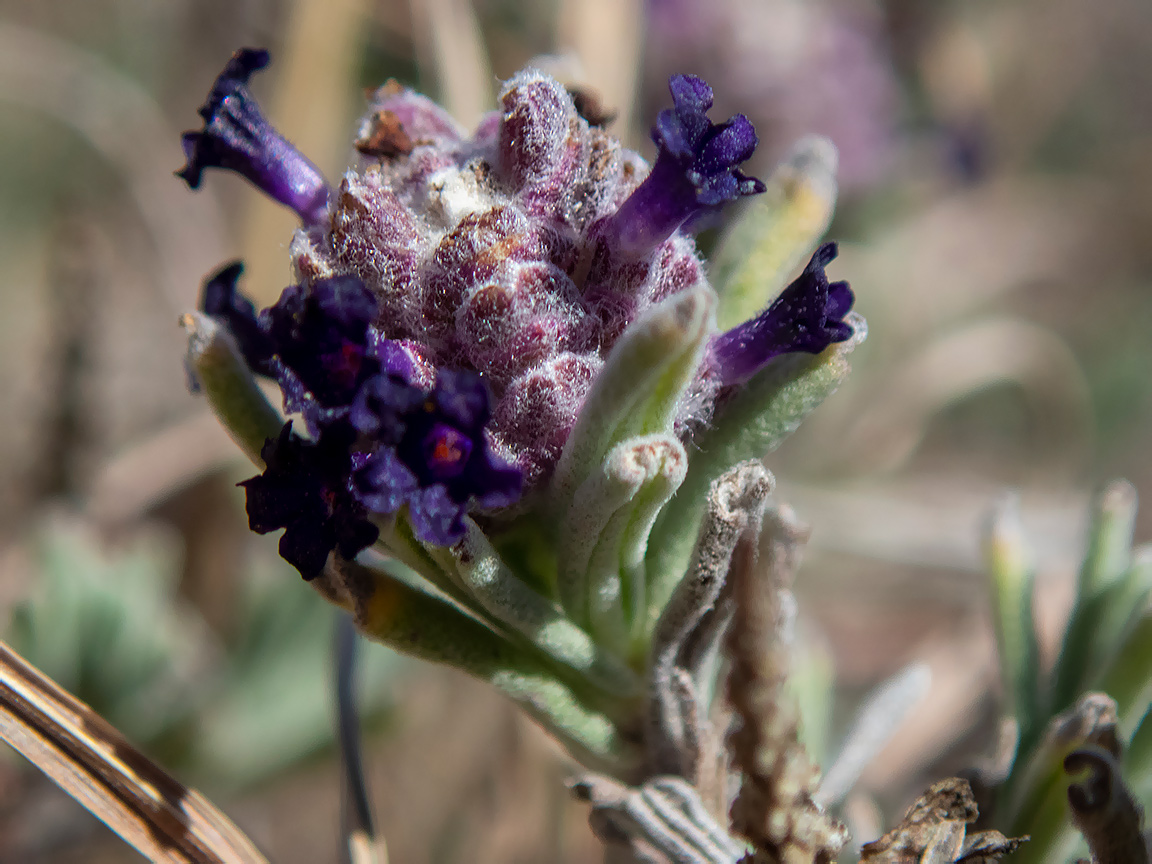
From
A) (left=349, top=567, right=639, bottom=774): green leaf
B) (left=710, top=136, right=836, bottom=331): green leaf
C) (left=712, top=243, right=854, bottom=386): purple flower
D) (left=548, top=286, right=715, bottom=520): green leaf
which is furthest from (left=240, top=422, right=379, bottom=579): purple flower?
(left=710, top=136, right=836, bottom=331): green leaf

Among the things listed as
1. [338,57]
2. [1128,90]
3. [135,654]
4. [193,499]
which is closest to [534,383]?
[135,654]

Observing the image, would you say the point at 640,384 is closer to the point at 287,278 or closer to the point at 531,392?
the point at 531,392

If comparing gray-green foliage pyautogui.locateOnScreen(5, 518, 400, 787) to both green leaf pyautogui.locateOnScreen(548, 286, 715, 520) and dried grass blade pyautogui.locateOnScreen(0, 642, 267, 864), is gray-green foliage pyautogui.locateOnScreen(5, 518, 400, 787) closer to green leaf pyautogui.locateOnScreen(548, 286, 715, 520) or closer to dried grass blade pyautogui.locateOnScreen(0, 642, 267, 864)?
dried grass blade pyautogui.locateOnScreen(0, 642, 267, 864)

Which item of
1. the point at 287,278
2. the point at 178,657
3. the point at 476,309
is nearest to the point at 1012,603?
the point at 476,309

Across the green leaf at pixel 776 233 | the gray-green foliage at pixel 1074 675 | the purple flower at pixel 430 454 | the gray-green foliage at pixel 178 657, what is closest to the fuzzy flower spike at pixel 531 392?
the purple flower at pixel 430 454

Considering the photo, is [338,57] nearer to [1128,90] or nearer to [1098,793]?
[1098,793]

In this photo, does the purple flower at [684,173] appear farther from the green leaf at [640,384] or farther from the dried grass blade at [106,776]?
the dried grass blade at [106,776]
